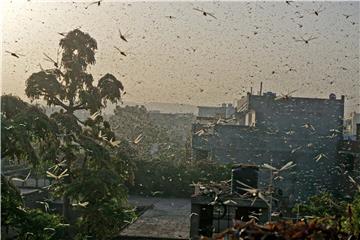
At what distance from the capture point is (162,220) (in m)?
12.7

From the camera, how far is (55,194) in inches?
436

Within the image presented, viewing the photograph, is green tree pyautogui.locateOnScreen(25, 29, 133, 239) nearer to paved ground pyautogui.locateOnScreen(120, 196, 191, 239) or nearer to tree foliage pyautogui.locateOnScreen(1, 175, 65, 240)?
paved ground pyautogui.locateOnScreen(120, 196, 191, 239)

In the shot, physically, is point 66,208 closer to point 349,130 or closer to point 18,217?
point 18,217

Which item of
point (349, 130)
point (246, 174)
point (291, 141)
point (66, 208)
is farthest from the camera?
point (349, 130)

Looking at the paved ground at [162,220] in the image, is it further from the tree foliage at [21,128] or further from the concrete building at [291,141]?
the concrete building at [291,141]

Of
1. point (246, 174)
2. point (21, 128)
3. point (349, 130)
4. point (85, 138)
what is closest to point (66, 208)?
point (85, 138)

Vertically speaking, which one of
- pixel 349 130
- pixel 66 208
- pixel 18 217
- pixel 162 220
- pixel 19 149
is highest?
pixel 349 130

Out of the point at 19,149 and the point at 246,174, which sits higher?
the point at 19,149

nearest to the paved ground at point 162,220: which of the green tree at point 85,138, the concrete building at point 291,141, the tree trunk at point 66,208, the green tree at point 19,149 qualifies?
the green tree at point 85,138

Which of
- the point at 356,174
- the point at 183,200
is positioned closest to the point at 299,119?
the point at 356,174

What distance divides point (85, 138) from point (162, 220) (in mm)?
3466

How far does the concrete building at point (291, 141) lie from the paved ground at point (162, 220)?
5.35 m

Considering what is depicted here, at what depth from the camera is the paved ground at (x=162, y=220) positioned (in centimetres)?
1026

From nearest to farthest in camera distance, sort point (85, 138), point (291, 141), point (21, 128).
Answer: point (21, 128), point (85, 138), point (291, 141)
